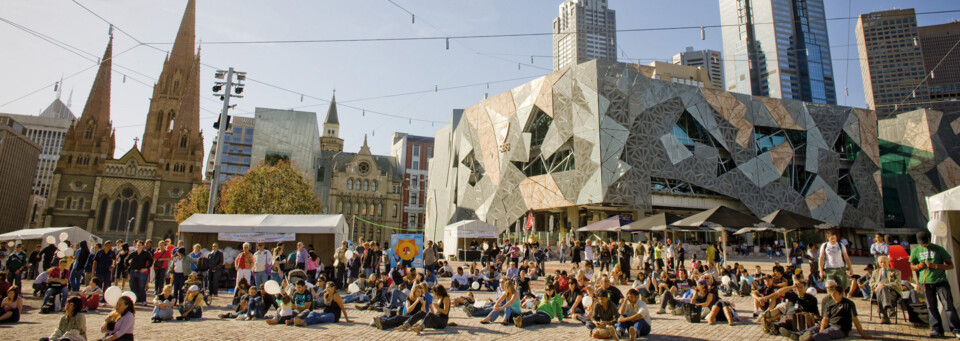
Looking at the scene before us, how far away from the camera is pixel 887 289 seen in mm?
9172

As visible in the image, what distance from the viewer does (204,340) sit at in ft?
26.1

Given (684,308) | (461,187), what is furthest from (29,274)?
(461,187)

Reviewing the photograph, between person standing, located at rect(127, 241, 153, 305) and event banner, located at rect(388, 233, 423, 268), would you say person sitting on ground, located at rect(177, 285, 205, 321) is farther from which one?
event banner, located at rect(388, 233, 423, 268)

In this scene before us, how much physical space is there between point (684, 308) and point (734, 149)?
3303 cm

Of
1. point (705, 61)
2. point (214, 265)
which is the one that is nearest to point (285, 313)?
point (214, 265)

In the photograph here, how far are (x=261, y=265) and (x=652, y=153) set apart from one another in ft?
97.8

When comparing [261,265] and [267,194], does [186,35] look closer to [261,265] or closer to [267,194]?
[267,194]

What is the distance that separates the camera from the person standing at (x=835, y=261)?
10688 mm

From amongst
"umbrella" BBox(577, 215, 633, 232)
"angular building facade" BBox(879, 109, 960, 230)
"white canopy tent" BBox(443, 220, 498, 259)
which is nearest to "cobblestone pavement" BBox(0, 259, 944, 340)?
"umbrella" BBox(577, 215, 633, 232)

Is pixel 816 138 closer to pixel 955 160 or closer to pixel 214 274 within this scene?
pixel 955 160

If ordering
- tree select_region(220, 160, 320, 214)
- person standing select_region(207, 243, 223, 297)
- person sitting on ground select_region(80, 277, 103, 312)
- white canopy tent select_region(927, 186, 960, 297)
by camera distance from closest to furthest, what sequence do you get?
white canopy tent select_region(927, 186, 960, 297) → person sitting on ground select_region(80, 277, 103, 312) → person standing select_region(207, 243, 223, 297) → tree select_region(220, 160, 320, 214)

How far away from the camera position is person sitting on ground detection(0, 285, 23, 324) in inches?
363

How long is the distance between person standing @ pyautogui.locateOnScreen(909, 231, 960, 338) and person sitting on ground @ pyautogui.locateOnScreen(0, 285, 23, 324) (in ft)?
50.0

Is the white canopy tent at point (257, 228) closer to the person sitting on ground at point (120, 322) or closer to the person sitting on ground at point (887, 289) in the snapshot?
the person sitting on ground at point (120, 322)
